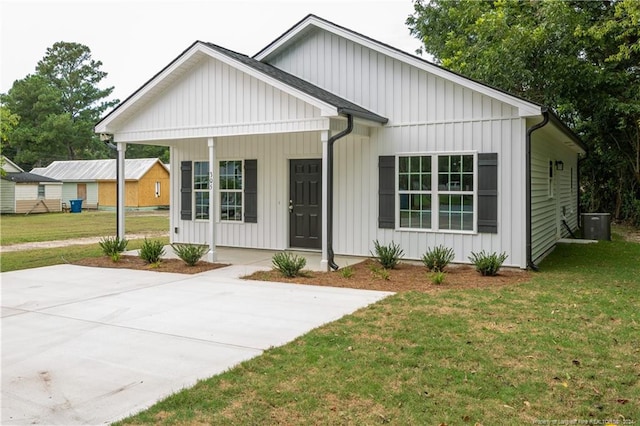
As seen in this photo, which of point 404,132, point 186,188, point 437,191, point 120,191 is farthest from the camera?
point 186,188

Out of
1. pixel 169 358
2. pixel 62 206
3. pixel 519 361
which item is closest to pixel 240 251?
pixel 169 358

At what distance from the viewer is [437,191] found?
949 cm

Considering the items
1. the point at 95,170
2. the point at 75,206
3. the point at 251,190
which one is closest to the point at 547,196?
the point at 251,190

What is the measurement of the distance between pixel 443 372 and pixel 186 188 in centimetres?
976

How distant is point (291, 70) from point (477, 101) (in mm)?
4385

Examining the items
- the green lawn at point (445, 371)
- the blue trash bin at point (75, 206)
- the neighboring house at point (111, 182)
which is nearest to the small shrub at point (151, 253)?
the green lawn at point (445, 371)

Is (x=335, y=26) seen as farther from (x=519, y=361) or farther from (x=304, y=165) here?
(x=519, y=361)

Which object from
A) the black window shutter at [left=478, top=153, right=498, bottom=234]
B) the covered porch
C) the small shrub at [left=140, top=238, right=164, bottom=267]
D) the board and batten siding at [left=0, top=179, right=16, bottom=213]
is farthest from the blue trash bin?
the black window shutter at [left=478, top=153, right=498, bottom=234]

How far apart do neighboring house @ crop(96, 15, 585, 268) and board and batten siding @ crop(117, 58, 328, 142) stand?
26mm

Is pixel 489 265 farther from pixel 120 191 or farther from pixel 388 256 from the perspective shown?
pixel 120 191

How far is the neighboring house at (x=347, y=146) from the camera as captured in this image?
8.91 meters

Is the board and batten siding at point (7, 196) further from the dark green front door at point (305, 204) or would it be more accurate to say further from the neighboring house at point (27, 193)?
the dark green front door at point (305, 204)

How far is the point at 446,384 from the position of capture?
372 cm

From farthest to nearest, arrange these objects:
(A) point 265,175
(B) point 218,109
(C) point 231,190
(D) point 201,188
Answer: (D) point 201,188
(C) point 231,190
(A) point 265,175
(B) point 218,109
